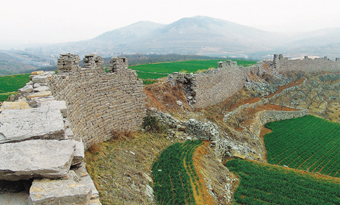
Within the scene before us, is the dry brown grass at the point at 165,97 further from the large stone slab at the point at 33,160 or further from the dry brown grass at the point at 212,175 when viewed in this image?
the large stone slab at the point at 33,160

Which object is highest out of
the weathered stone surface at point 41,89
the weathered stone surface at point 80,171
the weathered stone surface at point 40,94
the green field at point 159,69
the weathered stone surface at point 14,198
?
the weathered stone surface at point 41,89

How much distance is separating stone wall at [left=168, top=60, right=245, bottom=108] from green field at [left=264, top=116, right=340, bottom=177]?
7838 mm

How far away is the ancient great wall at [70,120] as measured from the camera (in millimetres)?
3805

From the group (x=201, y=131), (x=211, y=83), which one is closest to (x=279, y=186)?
(x=201, y=131)

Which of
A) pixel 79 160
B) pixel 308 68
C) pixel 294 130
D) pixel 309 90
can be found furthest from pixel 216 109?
pixel 308 68

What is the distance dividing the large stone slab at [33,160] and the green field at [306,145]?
20203 mm

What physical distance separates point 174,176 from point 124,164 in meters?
2.75

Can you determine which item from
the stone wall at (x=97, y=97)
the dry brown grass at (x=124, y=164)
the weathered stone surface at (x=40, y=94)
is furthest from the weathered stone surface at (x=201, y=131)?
the weathered stone surface at (x=40, y=94)

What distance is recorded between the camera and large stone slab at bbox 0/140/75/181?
367 cm

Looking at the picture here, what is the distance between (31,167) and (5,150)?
2.35 feet

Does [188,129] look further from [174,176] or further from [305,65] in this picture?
[305,65]

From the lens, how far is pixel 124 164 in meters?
10.4

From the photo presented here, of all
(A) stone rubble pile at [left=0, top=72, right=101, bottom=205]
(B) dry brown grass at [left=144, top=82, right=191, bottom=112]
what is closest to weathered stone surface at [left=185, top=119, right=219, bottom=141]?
(B) dry brown grass at [left=144, top=82, right=191, bottom=112]

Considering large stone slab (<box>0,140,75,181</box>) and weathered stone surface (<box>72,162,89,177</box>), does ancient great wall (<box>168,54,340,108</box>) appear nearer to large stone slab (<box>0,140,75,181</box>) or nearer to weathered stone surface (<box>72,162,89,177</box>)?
weathered stone surface (<box>72,162,89,177</box>)
